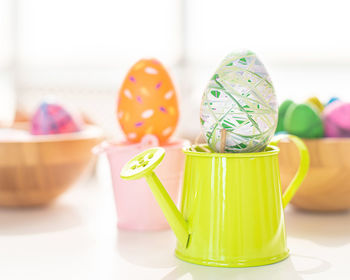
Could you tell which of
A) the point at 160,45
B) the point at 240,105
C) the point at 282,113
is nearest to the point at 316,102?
the point at 282,113

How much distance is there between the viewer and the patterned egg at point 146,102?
2.68 ft

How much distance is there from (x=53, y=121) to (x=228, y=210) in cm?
57

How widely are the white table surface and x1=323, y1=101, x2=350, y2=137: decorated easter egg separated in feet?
0.49

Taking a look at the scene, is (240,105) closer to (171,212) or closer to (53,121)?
(171,212)

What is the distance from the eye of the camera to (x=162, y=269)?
0.62 metres

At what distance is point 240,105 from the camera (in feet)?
2.05

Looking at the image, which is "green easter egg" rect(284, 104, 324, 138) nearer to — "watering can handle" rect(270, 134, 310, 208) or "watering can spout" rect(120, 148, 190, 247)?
"watering can handle" rect(270, 134, 310, 208)

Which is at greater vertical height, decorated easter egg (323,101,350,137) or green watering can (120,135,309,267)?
decorated easter egg (323,101,350,137)

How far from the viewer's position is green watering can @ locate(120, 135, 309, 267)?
62 centimetres

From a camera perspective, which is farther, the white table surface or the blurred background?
the blurred background

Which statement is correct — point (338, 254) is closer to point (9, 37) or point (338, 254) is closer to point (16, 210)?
point (16, 210)

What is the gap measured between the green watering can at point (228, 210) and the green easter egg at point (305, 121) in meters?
0.23

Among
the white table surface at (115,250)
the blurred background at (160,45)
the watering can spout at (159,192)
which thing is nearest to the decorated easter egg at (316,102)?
the white table surface at (115,250)

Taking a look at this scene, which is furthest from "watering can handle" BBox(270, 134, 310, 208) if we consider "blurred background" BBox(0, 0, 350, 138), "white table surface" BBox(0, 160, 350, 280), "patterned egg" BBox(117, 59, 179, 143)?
"blurred background" BBox(0, 0, 350, 138)
